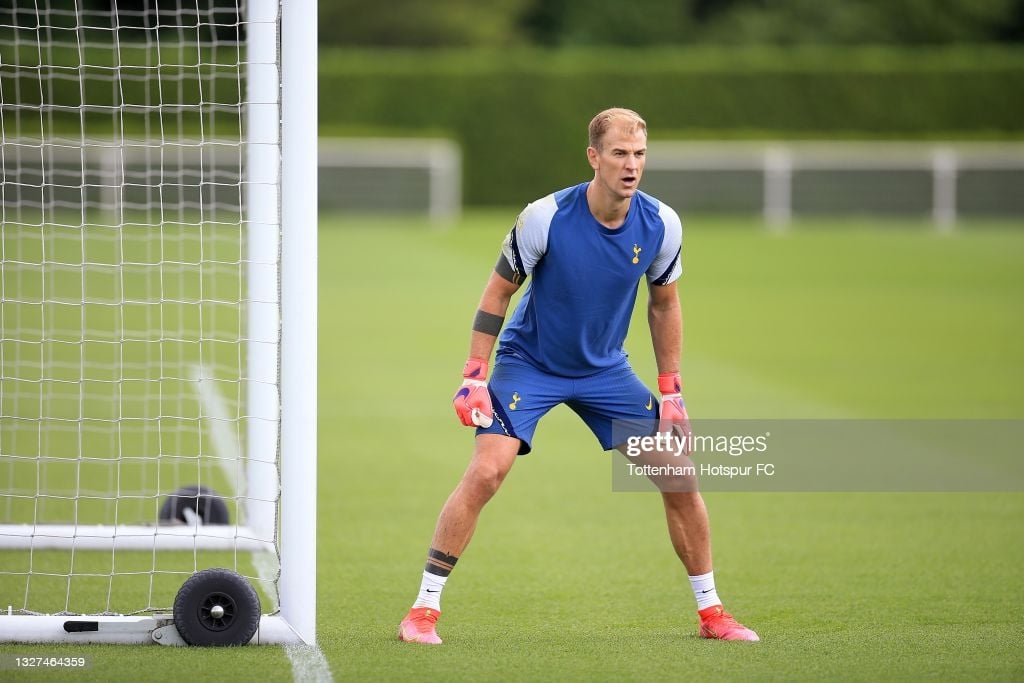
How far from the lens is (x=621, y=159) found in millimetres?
5727

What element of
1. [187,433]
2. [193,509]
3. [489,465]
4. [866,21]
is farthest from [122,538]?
[866,21]

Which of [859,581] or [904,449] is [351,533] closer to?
[859,581]

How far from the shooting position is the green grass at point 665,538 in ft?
19.3

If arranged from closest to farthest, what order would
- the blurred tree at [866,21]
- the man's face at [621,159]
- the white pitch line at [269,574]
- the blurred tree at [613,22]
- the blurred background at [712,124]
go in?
the white pitch line at [269,574] → the man's face at [621,159] → the blurred background at [712,124] → the blurred tree at [866,21] → the blurred tree at [613,22]

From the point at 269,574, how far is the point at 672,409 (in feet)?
8.57

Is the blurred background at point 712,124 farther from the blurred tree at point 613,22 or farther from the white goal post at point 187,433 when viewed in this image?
the white goal post at point 187,433

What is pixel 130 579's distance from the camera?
7.29 m

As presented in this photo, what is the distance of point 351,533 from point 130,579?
164 centimetres

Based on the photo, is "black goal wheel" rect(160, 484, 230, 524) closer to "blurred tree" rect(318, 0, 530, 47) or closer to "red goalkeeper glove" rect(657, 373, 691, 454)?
"red goalkeeper glove" rect(657, 373, 691, 454)

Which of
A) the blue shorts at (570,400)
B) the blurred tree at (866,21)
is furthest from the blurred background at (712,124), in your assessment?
the blue shorts at (570,400)

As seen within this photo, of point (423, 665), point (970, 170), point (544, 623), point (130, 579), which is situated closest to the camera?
point (423, 665)

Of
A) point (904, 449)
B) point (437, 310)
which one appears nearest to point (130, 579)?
point (904, 449)

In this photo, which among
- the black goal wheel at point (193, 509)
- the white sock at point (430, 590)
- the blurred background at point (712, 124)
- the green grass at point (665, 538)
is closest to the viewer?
the green grass at point (665, 538)

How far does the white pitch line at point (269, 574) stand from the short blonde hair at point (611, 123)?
7.71 ft
